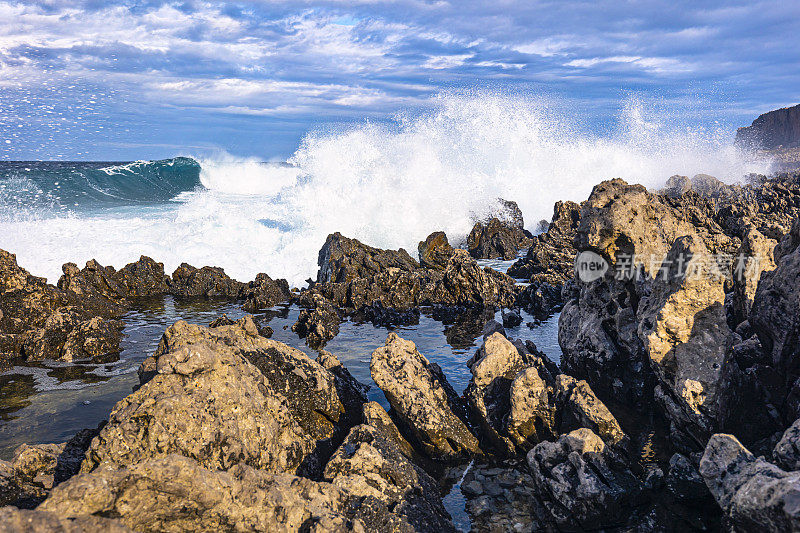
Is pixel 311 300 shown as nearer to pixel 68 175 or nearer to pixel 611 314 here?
pixel 611 314

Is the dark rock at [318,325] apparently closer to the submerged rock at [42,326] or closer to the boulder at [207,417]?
the submerged rock at [42,326]

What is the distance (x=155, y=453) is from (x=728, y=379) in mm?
5153

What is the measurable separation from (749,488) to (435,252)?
51.2 feet

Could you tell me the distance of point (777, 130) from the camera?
110062mm

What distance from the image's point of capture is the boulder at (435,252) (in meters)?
18.3

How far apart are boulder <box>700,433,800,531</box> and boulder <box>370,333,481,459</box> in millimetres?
2598

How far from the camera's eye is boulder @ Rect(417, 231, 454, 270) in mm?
18328

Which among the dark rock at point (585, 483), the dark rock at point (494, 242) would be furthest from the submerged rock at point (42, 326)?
the dark rock at point (494, 242)

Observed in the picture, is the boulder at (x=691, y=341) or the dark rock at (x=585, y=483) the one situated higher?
the boulder at (x=691, y=341)

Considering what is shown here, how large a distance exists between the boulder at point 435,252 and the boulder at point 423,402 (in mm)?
11402

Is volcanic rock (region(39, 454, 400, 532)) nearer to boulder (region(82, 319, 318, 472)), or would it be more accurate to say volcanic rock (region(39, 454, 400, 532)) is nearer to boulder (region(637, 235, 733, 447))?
boulder (region(82, 319, 318, 472))

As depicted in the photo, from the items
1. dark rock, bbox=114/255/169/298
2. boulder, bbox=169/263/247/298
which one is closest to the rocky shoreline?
boulder, bbox=169/263/247/298

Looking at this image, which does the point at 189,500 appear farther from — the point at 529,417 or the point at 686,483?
the point at 686,483

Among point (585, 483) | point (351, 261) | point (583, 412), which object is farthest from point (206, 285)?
point (585, 483)
